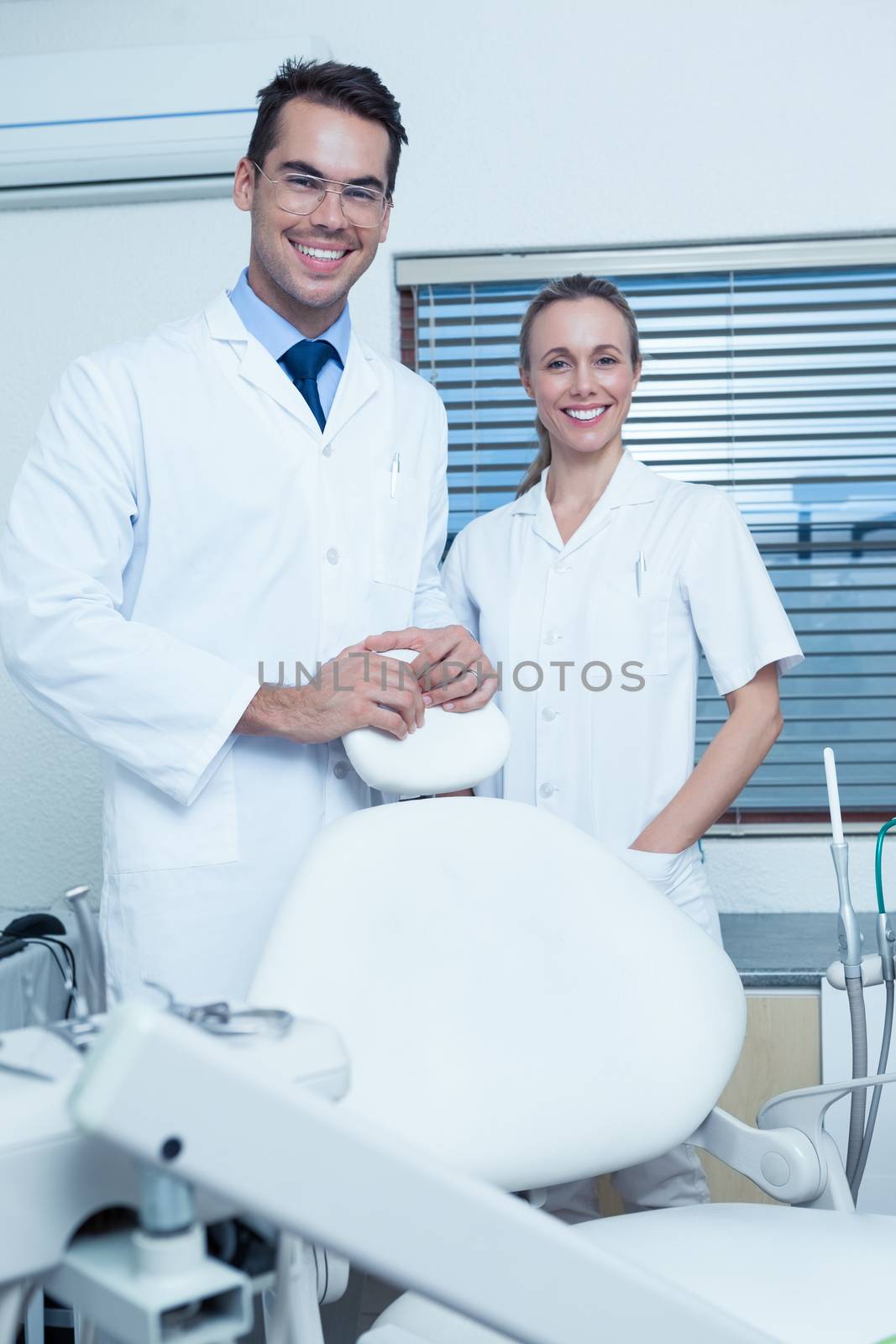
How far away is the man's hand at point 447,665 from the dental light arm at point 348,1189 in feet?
2.41

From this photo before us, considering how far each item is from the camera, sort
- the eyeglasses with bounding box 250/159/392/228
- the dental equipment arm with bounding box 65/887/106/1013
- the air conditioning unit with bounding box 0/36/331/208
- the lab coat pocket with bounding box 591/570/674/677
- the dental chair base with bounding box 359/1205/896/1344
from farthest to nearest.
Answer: the air conditioning unit with bounding box 0/36/331/208
the lab coat pocket with bounding box 591/570/674/677
the eyeglasses with bounding box 250/159/392/228
the dental chair base with bounding box 359/1205/896/1344
the dental equipment arm with bounding box 65/887/106/1013

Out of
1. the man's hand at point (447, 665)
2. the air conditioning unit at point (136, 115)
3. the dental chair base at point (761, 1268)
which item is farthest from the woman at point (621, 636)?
the air conditioning unit at point (136, 115)

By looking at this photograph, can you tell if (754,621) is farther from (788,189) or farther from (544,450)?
(788,189)

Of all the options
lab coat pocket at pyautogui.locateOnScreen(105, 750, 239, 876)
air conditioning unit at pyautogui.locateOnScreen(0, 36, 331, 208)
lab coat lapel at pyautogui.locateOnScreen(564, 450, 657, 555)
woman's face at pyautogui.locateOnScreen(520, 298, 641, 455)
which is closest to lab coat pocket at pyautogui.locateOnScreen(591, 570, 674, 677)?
lab coat lapel at pyautogui.locateOnScreen(564, 450, 657, 555)

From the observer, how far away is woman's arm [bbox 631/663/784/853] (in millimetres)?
1581

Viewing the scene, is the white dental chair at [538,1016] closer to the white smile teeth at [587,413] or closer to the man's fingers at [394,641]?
the man's fingers at [394,641]

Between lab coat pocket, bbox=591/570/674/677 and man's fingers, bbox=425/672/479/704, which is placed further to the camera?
lab coat pocket, bbox=591/570/674/677

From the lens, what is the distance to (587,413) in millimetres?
1741

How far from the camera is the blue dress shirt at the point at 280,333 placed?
1479mm

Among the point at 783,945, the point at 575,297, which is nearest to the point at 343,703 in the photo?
the point at 575,297

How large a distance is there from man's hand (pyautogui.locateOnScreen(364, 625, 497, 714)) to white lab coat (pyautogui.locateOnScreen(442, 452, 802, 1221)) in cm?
34

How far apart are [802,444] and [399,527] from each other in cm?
115

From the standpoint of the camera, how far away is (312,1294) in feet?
2.85

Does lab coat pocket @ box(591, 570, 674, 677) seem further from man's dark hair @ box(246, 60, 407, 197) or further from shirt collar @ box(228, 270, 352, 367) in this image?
man's dark hair @ box(246, 60, 407, 197)
